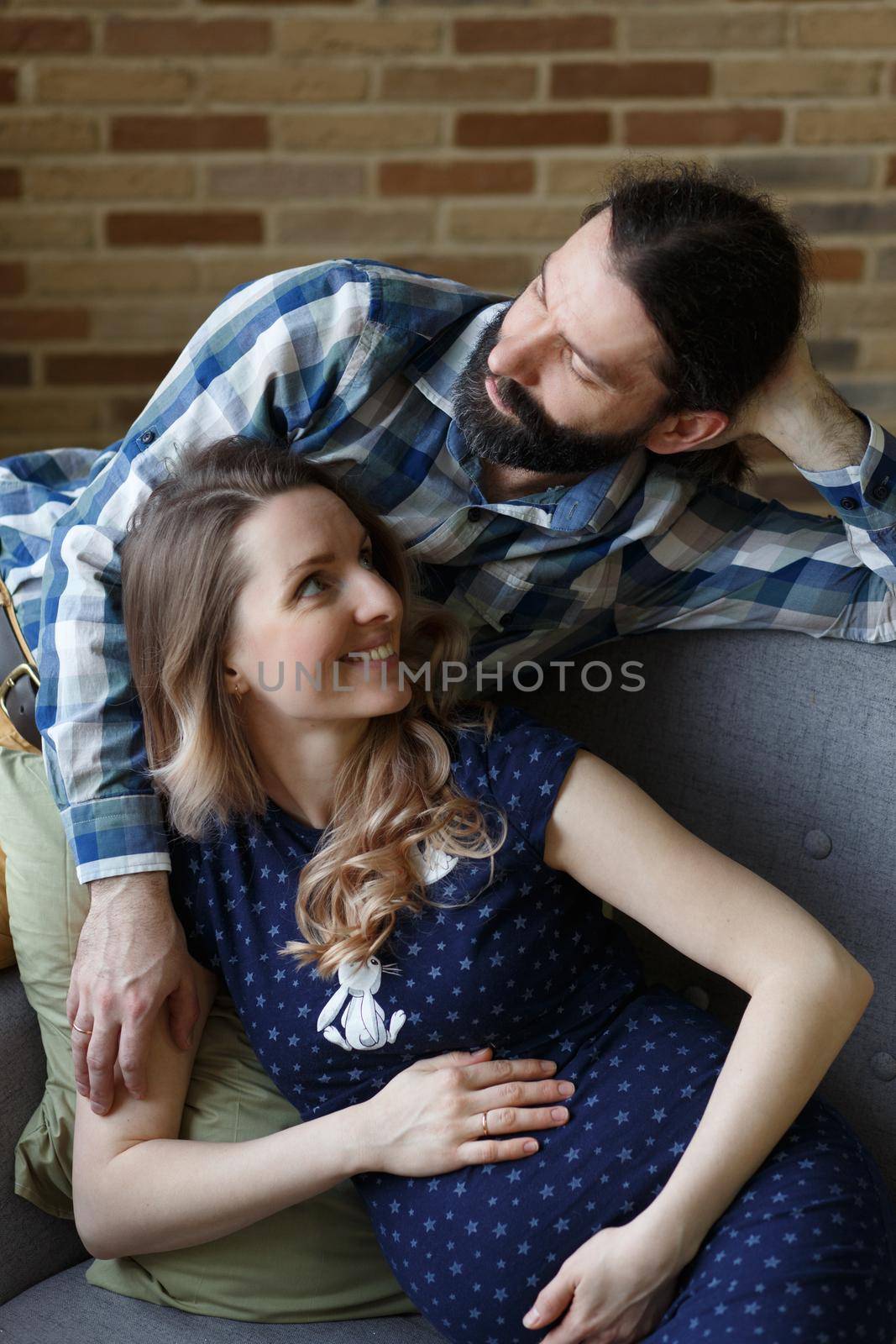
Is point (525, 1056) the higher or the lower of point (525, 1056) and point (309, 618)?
the lower

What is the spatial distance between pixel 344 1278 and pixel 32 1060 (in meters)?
0.41

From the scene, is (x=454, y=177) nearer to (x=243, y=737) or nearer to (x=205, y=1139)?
(x=243, y=737)

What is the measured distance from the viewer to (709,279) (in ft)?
4.35

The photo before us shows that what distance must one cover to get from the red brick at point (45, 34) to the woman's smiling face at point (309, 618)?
139cm

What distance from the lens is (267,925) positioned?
4.33ft

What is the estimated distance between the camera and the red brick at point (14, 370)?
7.79 ft

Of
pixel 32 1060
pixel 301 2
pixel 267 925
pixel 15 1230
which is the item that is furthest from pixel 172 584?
pixel 301 2

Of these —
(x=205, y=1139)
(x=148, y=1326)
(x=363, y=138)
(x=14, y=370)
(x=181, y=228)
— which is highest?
(x=363, y=138)

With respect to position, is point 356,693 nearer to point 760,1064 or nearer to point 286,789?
point 286,789

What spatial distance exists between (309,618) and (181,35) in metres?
1.48

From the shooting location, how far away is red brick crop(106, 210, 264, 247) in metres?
2.31

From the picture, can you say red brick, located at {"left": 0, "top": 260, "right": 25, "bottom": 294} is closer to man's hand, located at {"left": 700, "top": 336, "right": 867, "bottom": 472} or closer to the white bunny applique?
man's hand, located at {"left": 700, "top": 336, "right": 867, "bottom": 472}

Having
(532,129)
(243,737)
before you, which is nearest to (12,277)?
(532,129)

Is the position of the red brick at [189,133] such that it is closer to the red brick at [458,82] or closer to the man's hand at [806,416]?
the red brick at [458,82]
